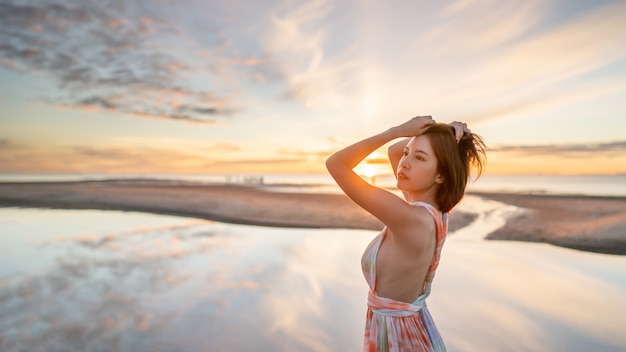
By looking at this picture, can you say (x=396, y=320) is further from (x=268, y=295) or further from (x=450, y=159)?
(x=268, y=295)

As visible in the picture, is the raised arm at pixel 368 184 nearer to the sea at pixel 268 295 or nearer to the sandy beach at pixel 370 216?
the sea at pixel 268 295

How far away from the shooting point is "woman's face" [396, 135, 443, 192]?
194 centimetres

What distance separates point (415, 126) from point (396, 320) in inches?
37.8

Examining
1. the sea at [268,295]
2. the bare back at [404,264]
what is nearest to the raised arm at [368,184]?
the bare back at [404,264]

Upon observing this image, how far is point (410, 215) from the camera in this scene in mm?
1755

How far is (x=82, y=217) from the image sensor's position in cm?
1612

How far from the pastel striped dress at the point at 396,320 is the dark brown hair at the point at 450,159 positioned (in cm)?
11

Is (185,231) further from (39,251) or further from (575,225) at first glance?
(575,225)

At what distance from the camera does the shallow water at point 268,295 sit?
188 inches

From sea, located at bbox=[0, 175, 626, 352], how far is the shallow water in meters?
0.02

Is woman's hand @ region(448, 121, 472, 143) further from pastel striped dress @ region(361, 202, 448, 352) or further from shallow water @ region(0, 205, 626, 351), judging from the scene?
shallow water @ region(0, 205, 626, 351)

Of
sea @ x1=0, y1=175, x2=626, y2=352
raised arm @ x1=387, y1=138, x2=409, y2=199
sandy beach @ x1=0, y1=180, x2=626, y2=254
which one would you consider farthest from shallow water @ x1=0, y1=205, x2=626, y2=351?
raised arm @ x1=387, y1=138, x2=409, y2=199

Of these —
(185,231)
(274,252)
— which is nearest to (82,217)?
(185,231)

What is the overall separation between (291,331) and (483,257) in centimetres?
573
